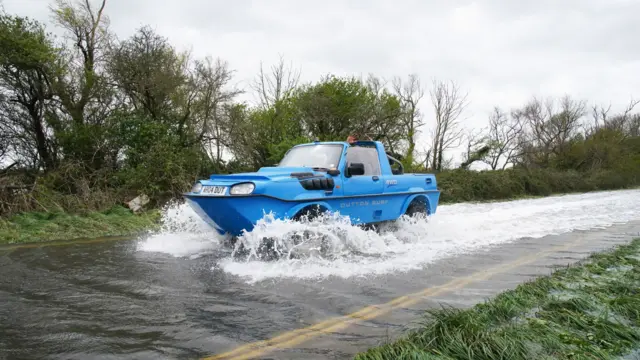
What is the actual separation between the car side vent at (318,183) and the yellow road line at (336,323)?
2528 millimetres

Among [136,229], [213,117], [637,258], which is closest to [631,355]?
[637,258]

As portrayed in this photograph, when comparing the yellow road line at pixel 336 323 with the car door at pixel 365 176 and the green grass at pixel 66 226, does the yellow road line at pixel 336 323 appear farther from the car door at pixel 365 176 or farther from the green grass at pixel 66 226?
the green grass at pixel 66 226

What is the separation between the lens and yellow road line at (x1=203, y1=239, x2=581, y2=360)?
328 cm

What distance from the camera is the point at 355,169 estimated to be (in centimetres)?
773

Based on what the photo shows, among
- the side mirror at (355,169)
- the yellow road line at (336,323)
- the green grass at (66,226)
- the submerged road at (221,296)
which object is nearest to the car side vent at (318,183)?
the side mirror at (355,169)

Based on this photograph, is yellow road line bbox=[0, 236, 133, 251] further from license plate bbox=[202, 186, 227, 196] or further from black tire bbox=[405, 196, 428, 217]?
black tire bbox=[405, 196, 428, 217]

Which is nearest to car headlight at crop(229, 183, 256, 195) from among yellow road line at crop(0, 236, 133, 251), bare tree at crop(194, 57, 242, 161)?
yellow road line at crop(0, 236, 133, 251)

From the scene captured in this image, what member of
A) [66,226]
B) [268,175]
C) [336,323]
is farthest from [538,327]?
[66,226]

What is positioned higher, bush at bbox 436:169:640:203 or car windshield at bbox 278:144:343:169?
car windshield at bbox 278:144:343:169

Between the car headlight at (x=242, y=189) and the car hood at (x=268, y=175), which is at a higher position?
the car hood at (x=268, y=175)

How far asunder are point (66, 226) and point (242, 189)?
5.75 metres

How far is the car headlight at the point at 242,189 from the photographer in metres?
6.44

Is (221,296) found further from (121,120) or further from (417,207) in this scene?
(121,120)

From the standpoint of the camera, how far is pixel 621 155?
42.0 meters
